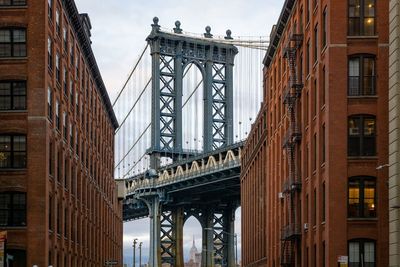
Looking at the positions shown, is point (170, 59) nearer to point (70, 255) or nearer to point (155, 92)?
point (155, 92)

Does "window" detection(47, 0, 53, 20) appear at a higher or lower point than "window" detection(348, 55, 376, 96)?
higher

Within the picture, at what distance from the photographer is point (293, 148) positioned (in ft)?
229

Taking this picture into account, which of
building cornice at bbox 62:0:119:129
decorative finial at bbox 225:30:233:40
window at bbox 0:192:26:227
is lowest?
window at bbox 0:192:26:227

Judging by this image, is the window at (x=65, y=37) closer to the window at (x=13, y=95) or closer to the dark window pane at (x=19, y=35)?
the dark window pane at (x=19, y=35)

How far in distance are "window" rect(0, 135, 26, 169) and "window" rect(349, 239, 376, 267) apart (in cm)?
1988

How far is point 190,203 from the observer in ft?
589

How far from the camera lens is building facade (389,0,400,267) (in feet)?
133

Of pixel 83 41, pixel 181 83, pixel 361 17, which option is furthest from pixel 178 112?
pixel 361 17

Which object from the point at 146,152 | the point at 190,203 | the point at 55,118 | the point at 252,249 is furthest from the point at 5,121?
the point at 190,203

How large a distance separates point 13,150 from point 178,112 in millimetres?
108570

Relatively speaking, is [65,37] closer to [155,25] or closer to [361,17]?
[361,17]

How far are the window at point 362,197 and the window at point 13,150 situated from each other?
1934cm

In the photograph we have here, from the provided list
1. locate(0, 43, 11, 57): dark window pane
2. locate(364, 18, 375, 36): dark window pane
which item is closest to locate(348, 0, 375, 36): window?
locate(364, 18, 375, 36): dark window pane

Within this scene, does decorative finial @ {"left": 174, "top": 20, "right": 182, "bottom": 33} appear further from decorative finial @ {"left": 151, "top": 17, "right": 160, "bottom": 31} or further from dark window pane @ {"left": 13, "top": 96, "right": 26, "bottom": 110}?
dark window pane @ {"left": 13, "top": 96, "right": 26, "bottom": 110}
